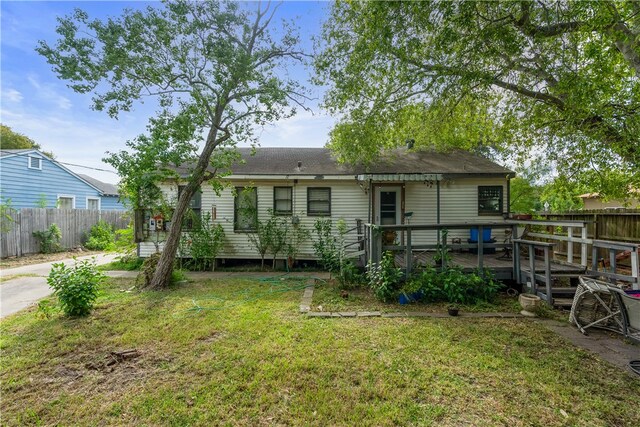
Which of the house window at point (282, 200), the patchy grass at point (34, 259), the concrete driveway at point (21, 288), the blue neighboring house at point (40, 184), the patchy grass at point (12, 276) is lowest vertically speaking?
the concrete driveway at point (21, 288)

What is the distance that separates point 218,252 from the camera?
30.2 ft

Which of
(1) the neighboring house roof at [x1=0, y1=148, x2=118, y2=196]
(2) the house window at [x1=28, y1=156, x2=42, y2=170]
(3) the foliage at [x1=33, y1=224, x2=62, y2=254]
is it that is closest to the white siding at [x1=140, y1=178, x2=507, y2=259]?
(3) the foliage at [x1=33, y1=224, x2=62, y2=254]

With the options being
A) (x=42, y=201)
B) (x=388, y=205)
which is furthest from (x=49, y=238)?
(x=388, y=205)

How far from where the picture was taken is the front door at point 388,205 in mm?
9414

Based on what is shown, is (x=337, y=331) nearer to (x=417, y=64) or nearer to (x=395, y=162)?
(x=417, y=64)

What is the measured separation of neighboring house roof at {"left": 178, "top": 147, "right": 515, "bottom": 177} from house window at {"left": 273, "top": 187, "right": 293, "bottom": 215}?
0.64 metres

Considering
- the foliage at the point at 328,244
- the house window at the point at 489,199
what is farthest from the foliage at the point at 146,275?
the house window at the point at 489,199

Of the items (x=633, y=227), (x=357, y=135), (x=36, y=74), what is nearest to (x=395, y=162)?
(x=357, y=135)

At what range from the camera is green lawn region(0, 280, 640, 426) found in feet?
7.72

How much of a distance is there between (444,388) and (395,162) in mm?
8599

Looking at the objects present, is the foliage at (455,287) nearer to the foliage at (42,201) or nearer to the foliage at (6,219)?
the foliage at (6,219)

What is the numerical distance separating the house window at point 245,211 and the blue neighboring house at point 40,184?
680cm

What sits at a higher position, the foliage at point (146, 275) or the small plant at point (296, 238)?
the small plant at point (296, 238)

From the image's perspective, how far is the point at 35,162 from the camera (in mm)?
13641
